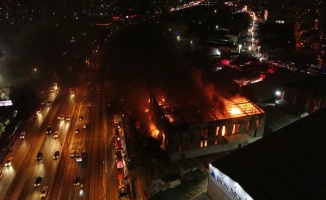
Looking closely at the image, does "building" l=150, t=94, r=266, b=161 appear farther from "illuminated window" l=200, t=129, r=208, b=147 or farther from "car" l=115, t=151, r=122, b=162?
"car" l=115, t=151, r=122, b=162

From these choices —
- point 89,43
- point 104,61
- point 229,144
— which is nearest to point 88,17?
point 89,43

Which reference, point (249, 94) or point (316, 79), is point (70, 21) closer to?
point (249, 94)

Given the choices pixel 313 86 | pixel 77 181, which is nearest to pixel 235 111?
pixel 313 86

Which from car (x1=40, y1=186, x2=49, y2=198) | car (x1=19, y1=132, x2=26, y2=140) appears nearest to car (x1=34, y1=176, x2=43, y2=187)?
car (x1=40, y1=186, x2=49, y2=198)

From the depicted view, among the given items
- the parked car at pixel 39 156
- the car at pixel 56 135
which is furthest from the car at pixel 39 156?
the car at pixel 56 135

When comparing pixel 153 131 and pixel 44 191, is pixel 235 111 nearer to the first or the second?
pixel 153 131

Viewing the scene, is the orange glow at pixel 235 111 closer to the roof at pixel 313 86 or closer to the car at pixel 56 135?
the roof at pixel 313 86
